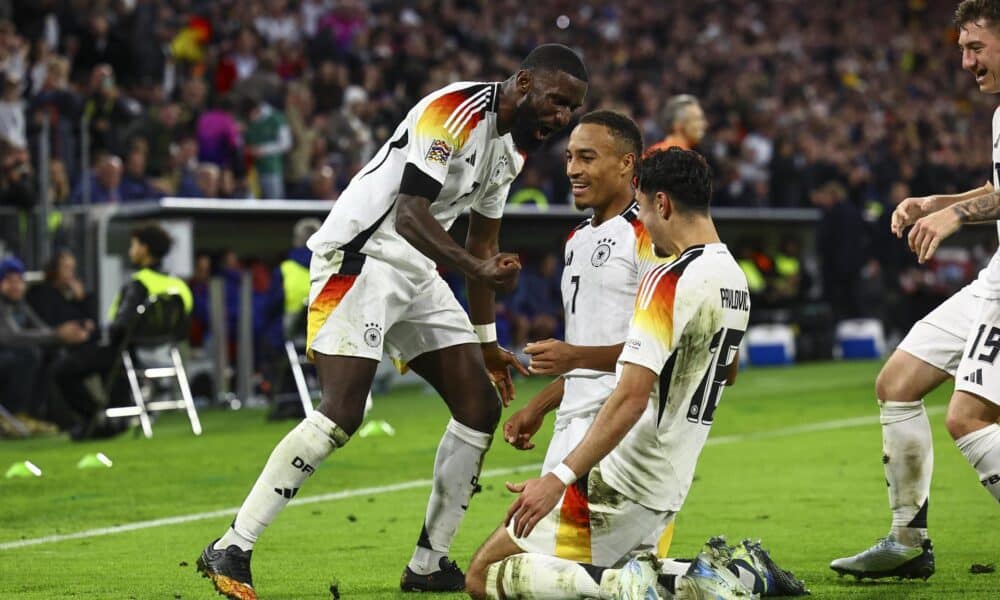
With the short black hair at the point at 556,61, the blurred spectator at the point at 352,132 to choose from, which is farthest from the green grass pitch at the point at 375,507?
the blurred spectator at the point at 352,132

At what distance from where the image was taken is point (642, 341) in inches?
194

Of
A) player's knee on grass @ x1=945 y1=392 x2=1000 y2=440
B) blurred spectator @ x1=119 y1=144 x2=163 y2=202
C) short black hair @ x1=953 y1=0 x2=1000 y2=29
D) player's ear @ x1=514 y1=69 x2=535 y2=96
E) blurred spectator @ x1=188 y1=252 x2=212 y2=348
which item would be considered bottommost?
blurred spectator @ x1=188 y1=252 x2=212 y2=348

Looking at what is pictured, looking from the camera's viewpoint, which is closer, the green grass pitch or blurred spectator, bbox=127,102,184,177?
the green grass pitch

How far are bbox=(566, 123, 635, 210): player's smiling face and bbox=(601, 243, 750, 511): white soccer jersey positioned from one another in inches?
30.1

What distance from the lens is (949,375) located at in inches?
252

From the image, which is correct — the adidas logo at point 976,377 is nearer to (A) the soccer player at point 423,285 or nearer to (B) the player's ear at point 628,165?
(B) the player's ear at point 628,165

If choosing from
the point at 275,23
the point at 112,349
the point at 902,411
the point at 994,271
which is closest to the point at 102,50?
the point at 275,23

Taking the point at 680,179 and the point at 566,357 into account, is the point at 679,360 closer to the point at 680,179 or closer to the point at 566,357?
the point at 566,357

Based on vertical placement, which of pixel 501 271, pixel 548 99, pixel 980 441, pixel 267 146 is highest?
pixel 548 99

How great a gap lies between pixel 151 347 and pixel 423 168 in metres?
8.10

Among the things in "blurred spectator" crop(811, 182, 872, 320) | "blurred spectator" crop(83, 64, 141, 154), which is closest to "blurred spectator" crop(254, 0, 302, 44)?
"blurred spectator" crop(83, 64, 141, 154)

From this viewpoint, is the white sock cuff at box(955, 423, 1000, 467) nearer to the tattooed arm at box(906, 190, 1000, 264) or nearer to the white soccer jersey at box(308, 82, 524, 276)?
the tattooed arm at box(906, 190, 1000, 264)

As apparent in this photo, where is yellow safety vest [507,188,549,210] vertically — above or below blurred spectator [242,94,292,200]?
below

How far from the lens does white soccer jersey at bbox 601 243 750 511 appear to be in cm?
500
